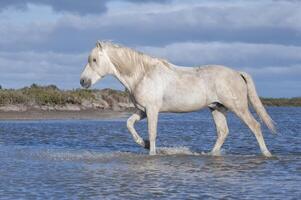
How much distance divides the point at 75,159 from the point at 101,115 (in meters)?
33.5

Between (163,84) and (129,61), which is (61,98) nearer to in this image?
(129,61)

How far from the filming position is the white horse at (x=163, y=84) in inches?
569

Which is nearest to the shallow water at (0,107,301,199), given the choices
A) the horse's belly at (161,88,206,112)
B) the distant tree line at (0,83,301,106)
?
the horse's belly at (161,88,206,112)

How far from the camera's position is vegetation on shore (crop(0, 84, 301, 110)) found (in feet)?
140

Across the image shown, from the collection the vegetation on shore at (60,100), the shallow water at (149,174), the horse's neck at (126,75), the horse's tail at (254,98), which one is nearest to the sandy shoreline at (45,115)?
the vegetation on shore at (60,100)

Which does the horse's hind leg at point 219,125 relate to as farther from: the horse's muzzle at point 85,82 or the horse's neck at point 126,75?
the horse's muzzle at point 85,82

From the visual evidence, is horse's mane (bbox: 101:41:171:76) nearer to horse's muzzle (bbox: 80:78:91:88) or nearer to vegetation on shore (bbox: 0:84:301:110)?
horse's muzzle (bbox: 80:78:91:88)

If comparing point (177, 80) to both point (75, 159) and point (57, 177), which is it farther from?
point (57, 177)

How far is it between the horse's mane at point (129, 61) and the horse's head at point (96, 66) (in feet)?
0.35

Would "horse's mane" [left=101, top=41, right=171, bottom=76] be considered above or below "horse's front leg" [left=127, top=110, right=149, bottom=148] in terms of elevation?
above

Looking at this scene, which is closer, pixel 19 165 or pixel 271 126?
pixel 19 165

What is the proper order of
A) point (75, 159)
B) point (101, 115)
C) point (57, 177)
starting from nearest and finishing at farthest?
point (57, 177) → point (75, 159) → point (101, 115)

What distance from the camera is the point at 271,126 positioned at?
15.0 m

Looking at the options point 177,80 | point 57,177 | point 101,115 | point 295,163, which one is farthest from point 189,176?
point 101,115
